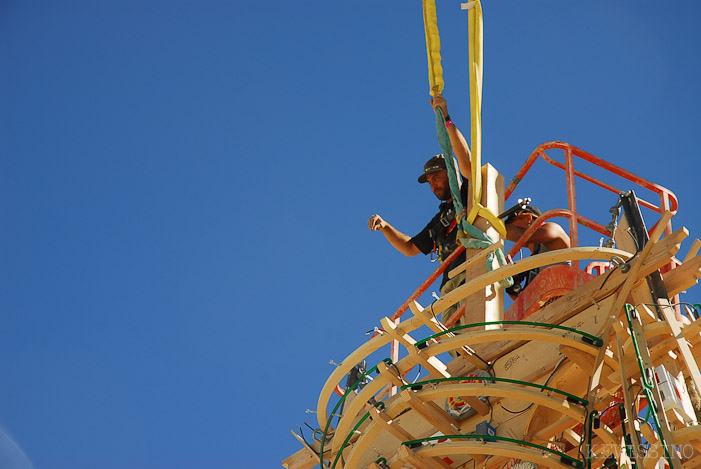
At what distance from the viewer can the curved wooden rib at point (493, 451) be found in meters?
5.90

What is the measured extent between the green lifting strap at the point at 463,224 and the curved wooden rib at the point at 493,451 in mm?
1530

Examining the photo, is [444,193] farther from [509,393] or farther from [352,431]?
[509,393]

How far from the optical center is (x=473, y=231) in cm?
805

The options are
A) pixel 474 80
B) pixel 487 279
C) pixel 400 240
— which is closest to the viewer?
pixel 487 279

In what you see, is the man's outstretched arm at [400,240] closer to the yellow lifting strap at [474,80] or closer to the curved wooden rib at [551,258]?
the yellow lifting strap at [474,80]

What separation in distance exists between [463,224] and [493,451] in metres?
2.63

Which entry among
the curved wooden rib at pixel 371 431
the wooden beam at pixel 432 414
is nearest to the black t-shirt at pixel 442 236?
the wooden beam at pixel 432 414

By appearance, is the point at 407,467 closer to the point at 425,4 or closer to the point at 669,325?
the point at 669,325

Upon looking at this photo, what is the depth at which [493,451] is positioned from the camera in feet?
20.0

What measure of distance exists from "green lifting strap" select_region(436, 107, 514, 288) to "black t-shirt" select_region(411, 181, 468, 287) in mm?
620

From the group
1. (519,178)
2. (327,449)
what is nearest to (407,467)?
(327,449)

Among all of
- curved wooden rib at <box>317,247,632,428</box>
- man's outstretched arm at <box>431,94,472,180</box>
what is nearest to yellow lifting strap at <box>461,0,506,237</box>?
man's outstretched arm at <box>431,94,472,180</box>

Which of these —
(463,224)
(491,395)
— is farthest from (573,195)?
(491,395)

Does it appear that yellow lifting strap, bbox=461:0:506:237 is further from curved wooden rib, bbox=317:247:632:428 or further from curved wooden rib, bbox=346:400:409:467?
curved wooden rib, bbox=346:400:409:467
